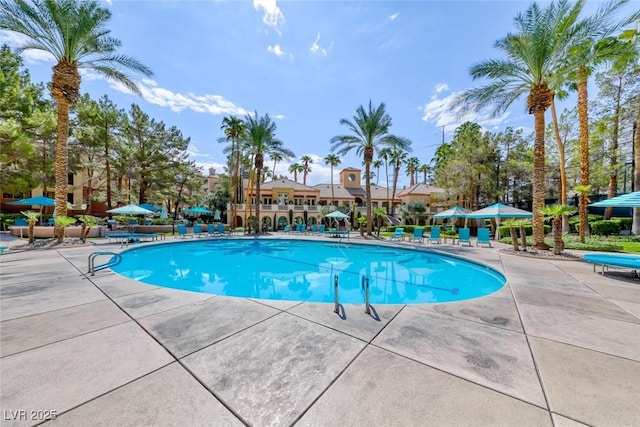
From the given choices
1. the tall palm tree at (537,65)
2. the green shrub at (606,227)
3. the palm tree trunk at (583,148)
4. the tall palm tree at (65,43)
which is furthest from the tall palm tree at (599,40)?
the tall palm tree at (65,43)

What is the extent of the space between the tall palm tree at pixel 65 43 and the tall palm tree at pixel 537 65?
2100 centimetres

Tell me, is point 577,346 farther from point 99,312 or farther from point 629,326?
point 99,312

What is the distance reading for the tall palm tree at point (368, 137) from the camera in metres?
22.8

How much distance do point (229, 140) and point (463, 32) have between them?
81.5 ft

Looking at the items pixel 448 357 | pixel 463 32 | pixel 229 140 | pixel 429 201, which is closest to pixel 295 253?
pixel 448 357

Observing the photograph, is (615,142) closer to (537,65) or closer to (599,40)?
(599,40)

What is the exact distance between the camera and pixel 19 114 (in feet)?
61.1

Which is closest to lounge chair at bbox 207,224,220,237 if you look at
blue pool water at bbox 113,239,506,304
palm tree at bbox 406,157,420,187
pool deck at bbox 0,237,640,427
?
blue pool water at bbox 113,239,506,304

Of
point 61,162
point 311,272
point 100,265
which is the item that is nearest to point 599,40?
point 311,272

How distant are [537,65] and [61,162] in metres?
26.9

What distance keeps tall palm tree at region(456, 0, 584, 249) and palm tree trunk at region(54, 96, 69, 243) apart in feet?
78.5

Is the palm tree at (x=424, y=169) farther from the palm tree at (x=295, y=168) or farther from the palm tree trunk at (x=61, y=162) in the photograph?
the palm tree trunk at (x=61, y=162)

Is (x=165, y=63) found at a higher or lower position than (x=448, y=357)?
higher

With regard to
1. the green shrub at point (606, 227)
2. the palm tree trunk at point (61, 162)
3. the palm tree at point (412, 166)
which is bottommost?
the green shrub at point (606, 227)
